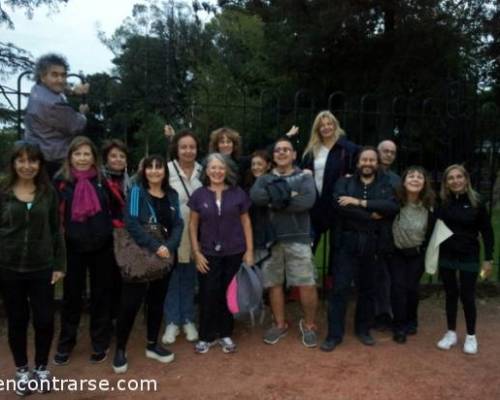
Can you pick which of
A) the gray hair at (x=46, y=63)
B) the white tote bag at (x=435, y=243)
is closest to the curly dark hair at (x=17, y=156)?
the gray hair at (x=46, y=63)

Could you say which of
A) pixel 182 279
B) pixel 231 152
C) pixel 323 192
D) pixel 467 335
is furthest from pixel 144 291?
pixel 467 335

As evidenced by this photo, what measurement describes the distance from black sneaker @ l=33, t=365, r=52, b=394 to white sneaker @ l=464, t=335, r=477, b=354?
3.38 m

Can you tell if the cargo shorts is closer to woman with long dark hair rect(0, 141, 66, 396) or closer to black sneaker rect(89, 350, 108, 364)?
black sneaker rect(89, 350, 108, 364)

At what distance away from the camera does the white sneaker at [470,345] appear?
4426 mm

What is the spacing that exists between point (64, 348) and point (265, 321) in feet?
6.40

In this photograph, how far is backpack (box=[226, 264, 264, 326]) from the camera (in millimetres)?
4223

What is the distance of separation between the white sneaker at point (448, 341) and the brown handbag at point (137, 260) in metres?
2.48

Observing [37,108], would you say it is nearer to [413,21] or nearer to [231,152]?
[231,152]

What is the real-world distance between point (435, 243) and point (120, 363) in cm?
281

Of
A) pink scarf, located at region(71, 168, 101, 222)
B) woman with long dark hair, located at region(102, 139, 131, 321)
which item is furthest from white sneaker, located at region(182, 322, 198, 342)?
pink scarf, located at region(71, 168, 101, 222)

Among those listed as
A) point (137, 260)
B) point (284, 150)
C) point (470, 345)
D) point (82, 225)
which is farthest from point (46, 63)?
point (470, 345)

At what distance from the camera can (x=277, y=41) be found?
58.7ft

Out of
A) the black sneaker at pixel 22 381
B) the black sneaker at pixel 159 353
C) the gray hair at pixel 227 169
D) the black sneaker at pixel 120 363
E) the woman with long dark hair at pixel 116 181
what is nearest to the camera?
the black sneaker at pixel 22 381

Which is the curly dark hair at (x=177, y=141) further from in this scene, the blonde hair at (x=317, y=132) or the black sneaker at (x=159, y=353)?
the black sneaker at (x=159, y=353)
